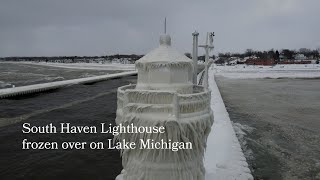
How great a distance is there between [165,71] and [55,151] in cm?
1268

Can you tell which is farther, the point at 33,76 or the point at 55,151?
the point at 33,76

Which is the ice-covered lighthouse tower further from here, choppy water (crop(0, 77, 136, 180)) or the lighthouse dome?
→ choppy water (crop(0, 77, 136, 180))

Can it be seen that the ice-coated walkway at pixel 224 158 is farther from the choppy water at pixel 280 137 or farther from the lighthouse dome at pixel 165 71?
the lighthouse dome at pixel 165 71

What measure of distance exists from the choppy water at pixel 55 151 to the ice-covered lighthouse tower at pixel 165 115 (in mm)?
7950

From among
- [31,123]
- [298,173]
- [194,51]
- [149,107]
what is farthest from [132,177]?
[31,123]

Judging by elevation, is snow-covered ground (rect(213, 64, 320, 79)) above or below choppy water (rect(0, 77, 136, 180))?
above

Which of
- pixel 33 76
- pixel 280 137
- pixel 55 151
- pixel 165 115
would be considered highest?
pixel 165 115

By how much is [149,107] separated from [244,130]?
16088mm

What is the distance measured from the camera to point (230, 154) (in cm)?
1334

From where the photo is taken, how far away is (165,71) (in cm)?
649

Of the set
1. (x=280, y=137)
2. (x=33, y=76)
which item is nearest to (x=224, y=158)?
(x=280, y=137)

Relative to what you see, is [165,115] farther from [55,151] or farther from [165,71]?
[55,151]

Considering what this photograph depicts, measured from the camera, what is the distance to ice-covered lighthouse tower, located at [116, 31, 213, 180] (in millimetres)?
6152

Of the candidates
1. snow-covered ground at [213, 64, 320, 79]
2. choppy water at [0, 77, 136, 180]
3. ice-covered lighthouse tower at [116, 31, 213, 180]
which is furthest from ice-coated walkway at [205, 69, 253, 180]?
snow-covered ground at [213, 64, 320, 79]
